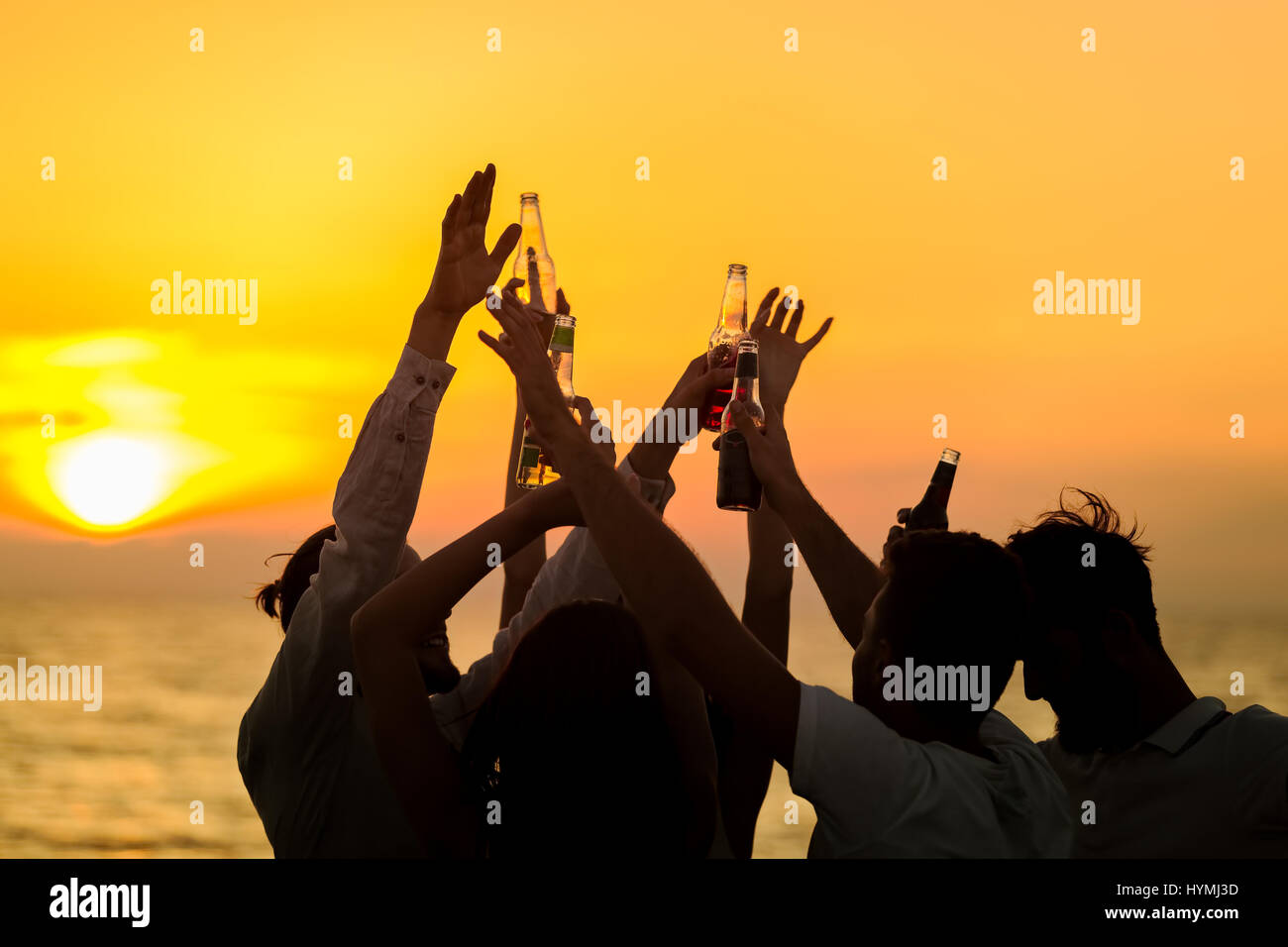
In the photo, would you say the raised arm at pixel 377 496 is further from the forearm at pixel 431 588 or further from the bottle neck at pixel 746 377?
the bottle neck at pixel 746 377

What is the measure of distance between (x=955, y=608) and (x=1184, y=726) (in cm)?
96

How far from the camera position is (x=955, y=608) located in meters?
2.11

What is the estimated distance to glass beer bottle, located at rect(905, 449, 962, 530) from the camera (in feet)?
10.5

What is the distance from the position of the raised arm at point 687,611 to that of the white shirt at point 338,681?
56 cm

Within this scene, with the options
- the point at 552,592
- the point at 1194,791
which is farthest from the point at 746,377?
the point at 1194,791

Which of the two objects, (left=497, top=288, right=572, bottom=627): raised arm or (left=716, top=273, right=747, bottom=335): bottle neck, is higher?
(left=716, top=273, right=747, bottom=335): bottle neck

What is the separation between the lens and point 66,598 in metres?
50.8

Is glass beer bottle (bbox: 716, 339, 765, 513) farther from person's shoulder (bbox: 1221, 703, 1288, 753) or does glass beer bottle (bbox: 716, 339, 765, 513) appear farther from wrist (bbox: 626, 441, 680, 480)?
person's shoulder (bbox: 1221, 703, 1288, 753)

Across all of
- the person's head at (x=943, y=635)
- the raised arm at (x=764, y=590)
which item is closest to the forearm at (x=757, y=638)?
the raised arm at (x=764, y=590)

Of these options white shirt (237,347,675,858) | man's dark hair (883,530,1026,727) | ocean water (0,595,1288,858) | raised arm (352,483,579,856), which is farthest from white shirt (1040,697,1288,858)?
ocean water (0,595,1288,858)

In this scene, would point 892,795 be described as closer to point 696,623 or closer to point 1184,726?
point 696,623

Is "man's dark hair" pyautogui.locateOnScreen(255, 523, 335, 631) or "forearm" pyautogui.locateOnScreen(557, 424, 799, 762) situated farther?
"man's dark hair" pyautogui.locateOnScreen(255, 523, 335, 631)
